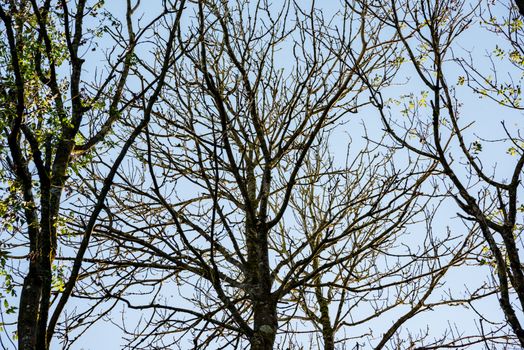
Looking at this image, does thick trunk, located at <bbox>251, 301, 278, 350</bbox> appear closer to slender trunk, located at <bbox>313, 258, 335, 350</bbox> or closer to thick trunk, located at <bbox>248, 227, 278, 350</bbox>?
thick trunk, located at <bbox>248, 227, 278, 350</bbox>

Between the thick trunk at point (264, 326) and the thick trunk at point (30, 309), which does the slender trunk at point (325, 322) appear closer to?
the thick trunk at point (264, 326)

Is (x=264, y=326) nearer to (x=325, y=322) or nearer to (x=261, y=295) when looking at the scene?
(x=261, y=295)

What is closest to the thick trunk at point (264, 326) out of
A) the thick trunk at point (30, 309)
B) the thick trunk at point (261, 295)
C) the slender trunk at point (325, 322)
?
the thick trunk at point (261, 295)

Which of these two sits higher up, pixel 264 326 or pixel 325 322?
pixel 325 322

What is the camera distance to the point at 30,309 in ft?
12.1

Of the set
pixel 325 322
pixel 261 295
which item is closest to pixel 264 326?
pixel 261 295

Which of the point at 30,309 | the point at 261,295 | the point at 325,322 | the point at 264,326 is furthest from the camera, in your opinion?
the point at 325,322

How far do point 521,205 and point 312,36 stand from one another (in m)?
2.76

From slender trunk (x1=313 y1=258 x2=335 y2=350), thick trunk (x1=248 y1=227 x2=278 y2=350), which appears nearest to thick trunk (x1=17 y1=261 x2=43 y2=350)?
thick trunk (x1=248 y1=227 x2=278 y2=350)

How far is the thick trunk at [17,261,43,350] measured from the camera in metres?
3.52

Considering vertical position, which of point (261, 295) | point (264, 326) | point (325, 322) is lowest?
point (264, 326)

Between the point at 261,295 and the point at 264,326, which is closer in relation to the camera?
the point at 264,326

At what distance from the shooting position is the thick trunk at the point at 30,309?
352 centimetres

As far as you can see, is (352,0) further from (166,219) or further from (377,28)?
(166,219)
